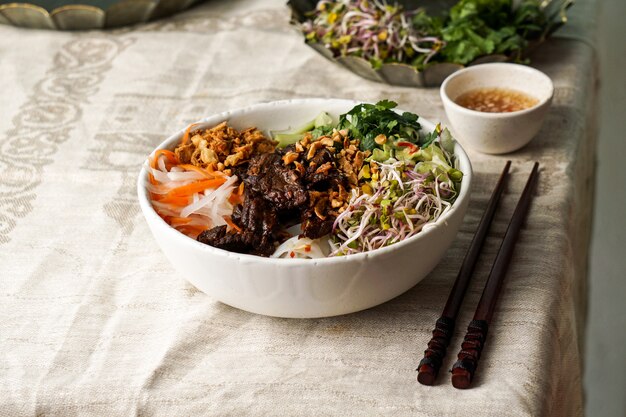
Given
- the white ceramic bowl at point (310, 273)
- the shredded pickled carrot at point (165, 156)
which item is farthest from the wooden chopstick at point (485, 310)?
the shredded pickled carrot at point (165, 156)

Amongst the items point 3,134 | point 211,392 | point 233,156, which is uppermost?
point 233,156

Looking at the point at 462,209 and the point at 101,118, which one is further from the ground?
the point at 462,209

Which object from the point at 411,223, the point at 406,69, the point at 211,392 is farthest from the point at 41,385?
the point at 406,69

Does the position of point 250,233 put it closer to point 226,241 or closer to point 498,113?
point 226,241

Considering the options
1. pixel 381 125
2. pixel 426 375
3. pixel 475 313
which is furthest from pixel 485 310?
pixel 381 125

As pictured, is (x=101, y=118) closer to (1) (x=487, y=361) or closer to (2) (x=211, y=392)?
(2) (x=211, y=392)

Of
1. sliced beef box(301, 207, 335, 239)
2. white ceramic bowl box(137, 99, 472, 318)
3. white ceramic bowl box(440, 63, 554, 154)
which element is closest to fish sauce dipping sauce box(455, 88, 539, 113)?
white ceramic bowl box(440, 63, 554, 154)
